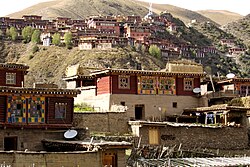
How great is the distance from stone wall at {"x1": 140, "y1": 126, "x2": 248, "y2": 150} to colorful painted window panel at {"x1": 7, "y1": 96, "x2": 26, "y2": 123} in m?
9.45

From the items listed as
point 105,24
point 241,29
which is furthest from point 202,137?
point 241,29

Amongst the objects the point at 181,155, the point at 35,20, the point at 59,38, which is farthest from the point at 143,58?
the point at 181,155

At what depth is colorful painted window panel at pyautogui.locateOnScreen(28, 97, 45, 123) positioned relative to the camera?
105 ft

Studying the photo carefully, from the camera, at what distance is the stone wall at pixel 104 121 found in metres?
37.2

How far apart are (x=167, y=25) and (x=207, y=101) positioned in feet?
356

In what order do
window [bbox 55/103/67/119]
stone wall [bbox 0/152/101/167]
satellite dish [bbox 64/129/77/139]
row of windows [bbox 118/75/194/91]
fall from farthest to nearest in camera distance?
row of windows [bbox 118/75/194/91] → window [bbox 55/103/67/119] → satellite dish [bbox 64/129/77/139] → stone wall [bbox 0/152/101/167]

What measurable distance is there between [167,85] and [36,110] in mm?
16739

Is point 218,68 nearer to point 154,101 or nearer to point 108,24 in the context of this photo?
point 108,24

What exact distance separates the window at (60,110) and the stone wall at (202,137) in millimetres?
6546

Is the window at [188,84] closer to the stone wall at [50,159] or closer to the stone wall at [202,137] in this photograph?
the stone wall at [202,137]

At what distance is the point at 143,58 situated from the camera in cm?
11256

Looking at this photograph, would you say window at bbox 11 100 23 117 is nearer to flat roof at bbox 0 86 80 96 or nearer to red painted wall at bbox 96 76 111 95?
flat roof at bbox 0 86 80 96

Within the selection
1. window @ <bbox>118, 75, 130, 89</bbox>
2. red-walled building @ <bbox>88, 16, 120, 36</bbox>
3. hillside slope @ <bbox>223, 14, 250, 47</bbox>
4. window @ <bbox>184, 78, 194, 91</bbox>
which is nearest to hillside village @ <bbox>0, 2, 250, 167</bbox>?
window @ <bbox>118, 75, 130, 89</bbox>

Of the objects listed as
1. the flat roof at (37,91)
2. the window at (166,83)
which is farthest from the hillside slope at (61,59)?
the flat roof at (37,91)
